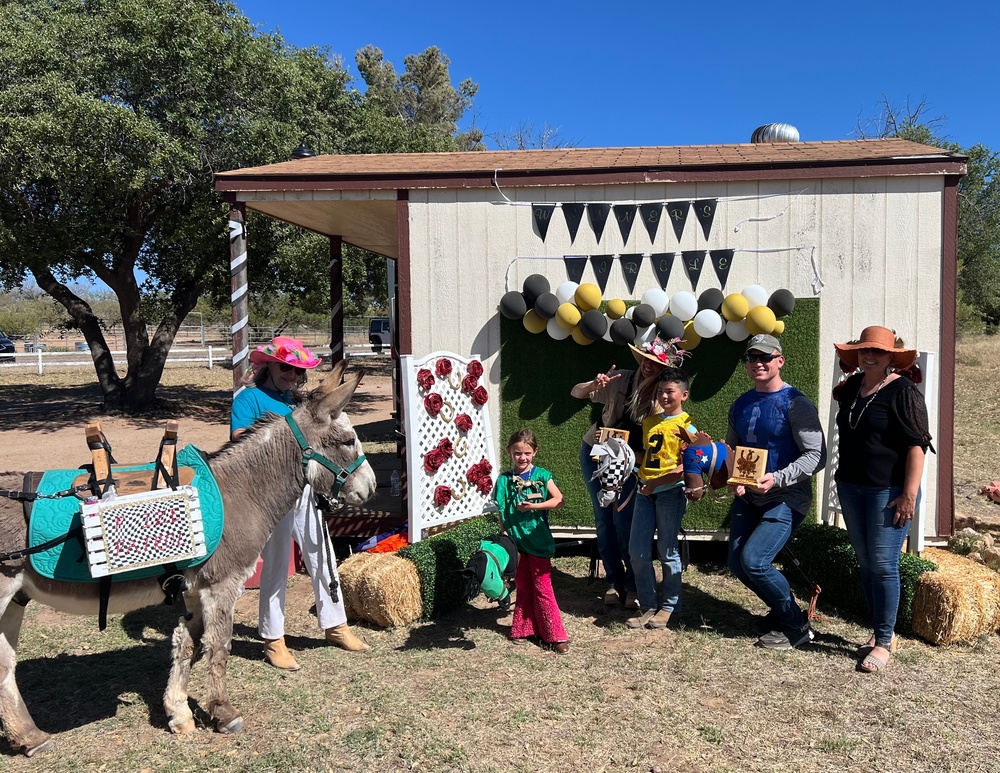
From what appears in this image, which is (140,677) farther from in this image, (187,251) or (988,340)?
(988,340)

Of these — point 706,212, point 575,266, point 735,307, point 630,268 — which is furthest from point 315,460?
point 706,212

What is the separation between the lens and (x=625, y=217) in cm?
603

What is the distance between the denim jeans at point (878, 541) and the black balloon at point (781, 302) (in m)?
2.03

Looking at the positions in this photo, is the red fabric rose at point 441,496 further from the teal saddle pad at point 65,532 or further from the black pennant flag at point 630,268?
the teal saddle pad at point 65,532

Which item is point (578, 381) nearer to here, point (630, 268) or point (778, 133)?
point (630, 268)

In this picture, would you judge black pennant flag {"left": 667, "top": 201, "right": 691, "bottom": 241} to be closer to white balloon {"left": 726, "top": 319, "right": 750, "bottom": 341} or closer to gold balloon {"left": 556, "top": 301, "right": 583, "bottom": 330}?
white balloon {"left": 726, "top": 319, "right": 750, "bottom": 341}


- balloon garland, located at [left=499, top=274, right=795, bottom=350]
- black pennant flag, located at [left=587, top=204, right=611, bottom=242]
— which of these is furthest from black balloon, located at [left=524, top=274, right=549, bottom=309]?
black pennant flag, located at [left=587, top=204, right=611, bottom=242]

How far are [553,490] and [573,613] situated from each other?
136 cm

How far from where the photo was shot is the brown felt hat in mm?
3832

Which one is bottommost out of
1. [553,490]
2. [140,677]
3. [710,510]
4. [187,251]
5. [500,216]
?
[140,677]

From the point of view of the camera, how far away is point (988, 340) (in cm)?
3047

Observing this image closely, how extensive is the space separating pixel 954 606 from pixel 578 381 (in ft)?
10.2

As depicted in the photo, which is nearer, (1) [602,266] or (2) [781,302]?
(2) [781,302]

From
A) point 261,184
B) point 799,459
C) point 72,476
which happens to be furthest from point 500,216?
point 72,476
